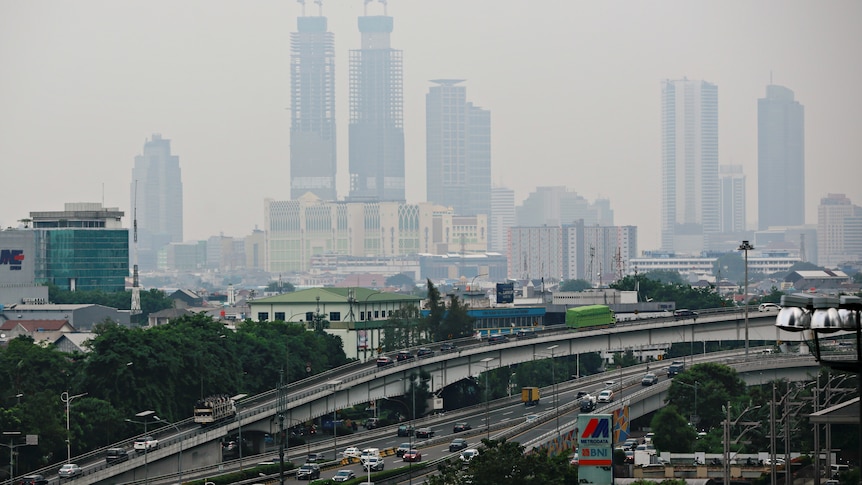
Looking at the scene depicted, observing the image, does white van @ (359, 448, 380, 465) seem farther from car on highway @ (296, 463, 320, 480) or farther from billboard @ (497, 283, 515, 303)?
billboard @ (497, 283, 515, 303)

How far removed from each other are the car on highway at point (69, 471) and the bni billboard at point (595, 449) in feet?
97.5

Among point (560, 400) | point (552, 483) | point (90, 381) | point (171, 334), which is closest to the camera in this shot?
point (552, 483)

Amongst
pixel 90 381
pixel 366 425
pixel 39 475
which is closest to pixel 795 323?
pixel 39 475

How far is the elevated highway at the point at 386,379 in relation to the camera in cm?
8594

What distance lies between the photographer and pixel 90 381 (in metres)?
96.4

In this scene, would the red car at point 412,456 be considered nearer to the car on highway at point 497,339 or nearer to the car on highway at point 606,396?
the car on highway at point 606,396

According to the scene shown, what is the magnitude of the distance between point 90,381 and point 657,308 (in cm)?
8474

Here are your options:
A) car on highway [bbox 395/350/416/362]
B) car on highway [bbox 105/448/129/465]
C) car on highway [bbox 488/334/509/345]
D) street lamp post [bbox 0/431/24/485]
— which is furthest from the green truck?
street lamp post [bbox 0/431/24/485]

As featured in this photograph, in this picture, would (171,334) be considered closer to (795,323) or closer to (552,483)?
(552,483)

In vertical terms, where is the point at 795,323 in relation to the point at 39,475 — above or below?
above

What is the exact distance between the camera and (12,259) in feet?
650

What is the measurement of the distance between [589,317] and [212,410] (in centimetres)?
5389

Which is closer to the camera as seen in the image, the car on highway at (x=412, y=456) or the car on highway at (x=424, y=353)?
the car on highway at (x=412, y=456)

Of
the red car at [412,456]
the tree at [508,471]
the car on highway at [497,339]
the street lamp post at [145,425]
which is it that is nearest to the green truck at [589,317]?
the car on highway at [497,339]
